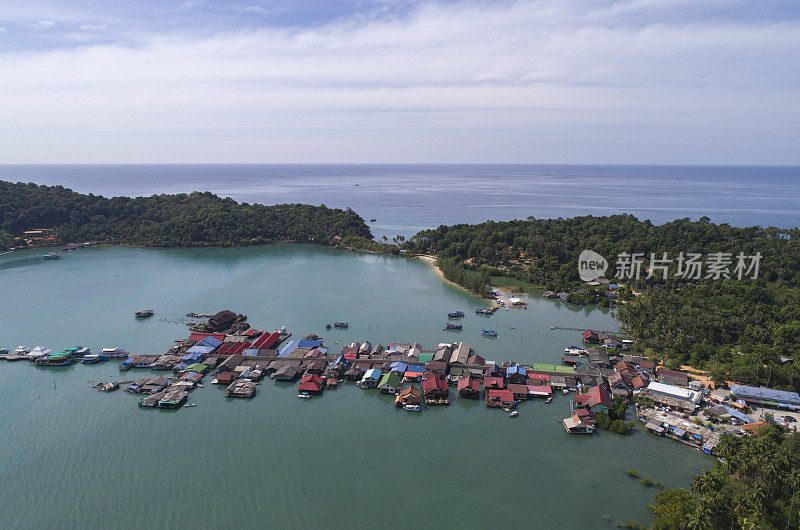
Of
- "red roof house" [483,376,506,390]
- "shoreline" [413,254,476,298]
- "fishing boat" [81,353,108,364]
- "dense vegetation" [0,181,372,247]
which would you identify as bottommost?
"fishing boat" [81,353,108,364]

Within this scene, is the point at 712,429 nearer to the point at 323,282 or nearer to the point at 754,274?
the point at 754,274

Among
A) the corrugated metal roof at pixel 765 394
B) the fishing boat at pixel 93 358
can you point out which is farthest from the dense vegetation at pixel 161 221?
the corrugated metal roof at pixel 765 394

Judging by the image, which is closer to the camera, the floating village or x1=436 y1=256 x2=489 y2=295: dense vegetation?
the floating village

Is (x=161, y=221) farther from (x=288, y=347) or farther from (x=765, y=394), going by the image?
(x=765, y=394)

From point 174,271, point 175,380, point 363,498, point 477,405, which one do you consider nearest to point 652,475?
point 477,405

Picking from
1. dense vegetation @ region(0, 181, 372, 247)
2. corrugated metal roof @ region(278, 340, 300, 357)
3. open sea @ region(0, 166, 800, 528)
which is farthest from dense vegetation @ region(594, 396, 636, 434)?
dense vegetation @ region(0, 181, 372, 247)

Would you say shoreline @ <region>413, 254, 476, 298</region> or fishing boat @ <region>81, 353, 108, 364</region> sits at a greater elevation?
shoreline @ <region>413, 254, 476, 298</region>

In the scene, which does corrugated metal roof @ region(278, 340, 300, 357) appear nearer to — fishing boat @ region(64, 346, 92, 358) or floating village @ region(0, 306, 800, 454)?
floating village @ region(0, 306, 800, 454)
